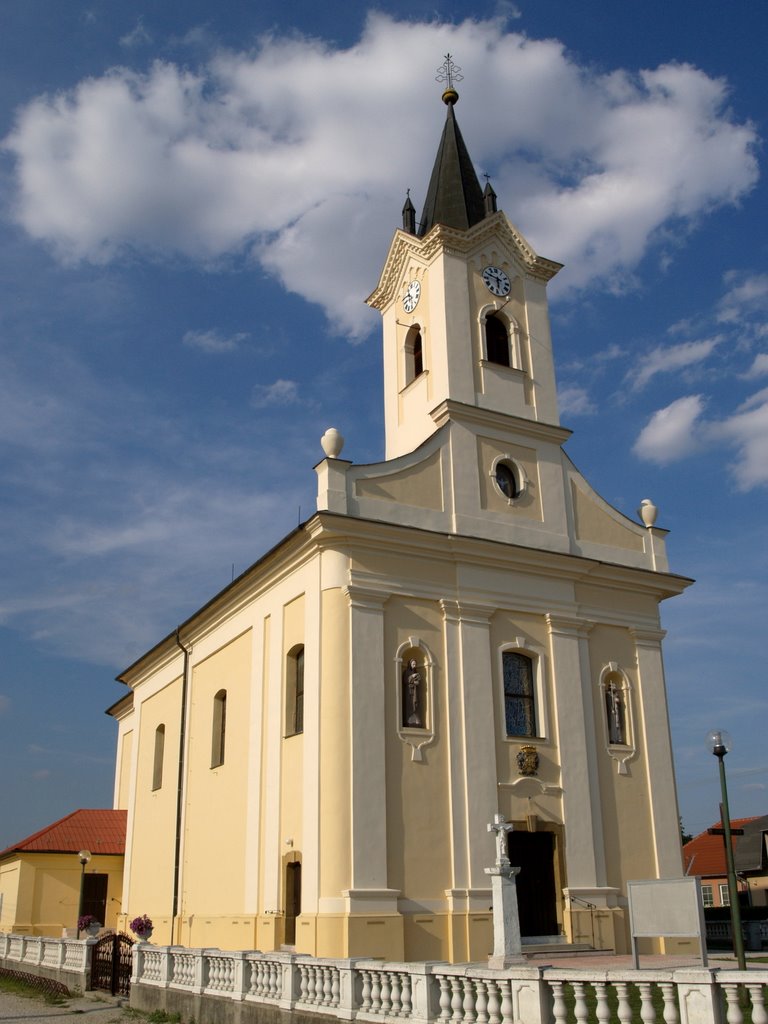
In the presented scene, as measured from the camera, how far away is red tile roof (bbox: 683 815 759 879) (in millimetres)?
44531

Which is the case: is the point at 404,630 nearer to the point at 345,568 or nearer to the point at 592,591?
the point at 345,568

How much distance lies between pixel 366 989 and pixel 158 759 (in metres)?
20.4

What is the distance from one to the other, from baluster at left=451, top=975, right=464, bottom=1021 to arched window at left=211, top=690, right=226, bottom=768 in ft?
50.2

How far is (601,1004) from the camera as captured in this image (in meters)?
9.55

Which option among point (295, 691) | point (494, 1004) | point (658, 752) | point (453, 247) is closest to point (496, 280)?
point (453, 247)

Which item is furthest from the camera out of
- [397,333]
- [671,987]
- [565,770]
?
[397,333]

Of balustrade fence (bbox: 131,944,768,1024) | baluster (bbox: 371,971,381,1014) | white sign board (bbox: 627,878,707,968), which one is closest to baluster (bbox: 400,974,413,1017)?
balustrade fence (bbox: 131,944,768,1024)

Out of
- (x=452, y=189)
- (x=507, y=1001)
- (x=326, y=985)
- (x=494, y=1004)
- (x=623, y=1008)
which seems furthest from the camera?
(x=452, y=189)

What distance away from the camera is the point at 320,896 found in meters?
18.5

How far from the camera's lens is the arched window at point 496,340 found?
25.5 meters

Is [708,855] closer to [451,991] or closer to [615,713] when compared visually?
[615,713]

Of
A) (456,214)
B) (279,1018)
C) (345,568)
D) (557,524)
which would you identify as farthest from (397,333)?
(279,1018)

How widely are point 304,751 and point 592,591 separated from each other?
817 centimetres

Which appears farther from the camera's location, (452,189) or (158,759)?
(158,759)
